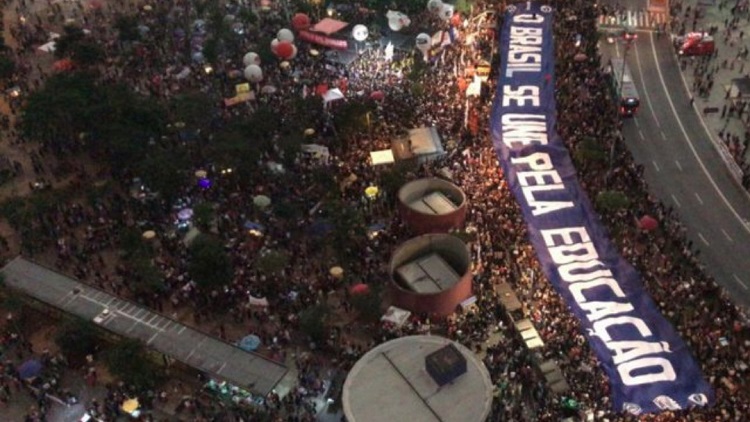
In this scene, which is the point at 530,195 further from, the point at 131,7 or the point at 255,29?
the point at 131,7

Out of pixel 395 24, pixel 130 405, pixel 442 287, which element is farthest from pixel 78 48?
pixel 442 287

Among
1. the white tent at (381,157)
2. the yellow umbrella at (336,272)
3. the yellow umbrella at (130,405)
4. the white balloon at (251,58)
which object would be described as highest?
the white balloon at (251,58)

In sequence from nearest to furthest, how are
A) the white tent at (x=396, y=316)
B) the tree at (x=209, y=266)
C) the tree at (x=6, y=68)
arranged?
the white tent at (x=396, y=316) → the tree at (x=209, y=266) → the tree at (x=6, y=68)

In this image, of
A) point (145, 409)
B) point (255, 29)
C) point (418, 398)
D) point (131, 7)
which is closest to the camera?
point (418, 398)

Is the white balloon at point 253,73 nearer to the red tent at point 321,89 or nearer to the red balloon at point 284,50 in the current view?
the red balloon at point 284,50

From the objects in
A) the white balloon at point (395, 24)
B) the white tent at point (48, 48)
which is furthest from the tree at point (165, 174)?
the white balloon at point (395, 24)

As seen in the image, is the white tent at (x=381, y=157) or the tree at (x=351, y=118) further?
the tree at (x=351, y=118)

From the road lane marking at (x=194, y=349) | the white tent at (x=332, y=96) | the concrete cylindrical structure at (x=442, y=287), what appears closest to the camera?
the road lane marking at (x=194, y=349)

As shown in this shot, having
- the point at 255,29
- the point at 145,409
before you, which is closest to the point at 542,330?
the point at 145,409
